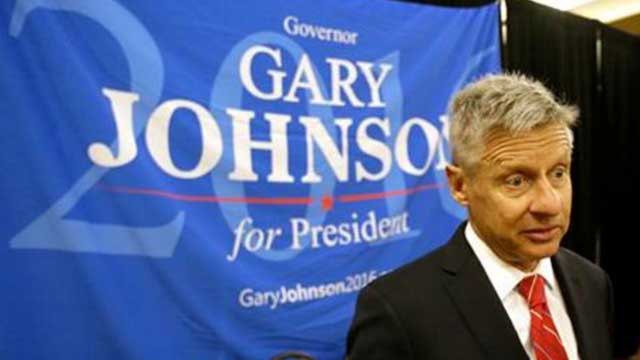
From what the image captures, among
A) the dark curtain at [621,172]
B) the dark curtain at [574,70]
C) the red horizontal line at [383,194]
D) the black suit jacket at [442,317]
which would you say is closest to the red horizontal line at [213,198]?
the red horizontal line at [383,194]

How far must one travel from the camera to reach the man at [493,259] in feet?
2.68

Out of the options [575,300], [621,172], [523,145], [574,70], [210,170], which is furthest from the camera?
[621,172]

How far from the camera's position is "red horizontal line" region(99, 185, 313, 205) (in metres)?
1.47

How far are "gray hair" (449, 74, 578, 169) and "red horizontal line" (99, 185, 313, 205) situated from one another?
95 cm

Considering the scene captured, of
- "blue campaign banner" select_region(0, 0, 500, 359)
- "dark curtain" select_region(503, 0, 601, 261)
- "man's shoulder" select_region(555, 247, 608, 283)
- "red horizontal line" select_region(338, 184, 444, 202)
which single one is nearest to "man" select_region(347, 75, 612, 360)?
"man's shoulder" select_region(555, 247, 608, 283)

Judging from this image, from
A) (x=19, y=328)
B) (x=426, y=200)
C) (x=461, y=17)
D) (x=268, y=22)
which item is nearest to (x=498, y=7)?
(x=461, y=17)

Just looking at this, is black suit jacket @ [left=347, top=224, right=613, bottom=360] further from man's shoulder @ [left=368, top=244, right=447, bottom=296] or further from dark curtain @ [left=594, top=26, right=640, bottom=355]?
dark curtain @ [left=594, top=26, right=640, bottom=355]

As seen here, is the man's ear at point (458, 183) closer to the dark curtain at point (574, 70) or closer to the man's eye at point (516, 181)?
the man's eye at point (516, 181)

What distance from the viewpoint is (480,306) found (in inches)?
33.2

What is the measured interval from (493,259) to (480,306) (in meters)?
0.10

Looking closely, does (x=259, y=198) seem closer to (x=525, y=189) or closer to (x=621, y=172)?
(x=525, y=189)

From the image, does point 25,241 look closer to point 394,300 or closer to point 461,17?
point 394,300

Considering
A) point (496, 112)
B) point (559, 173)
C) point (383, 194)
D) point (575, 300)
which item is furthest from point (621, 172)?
point (496, 112)

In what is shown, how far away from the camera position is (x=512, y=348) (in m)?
0.81
